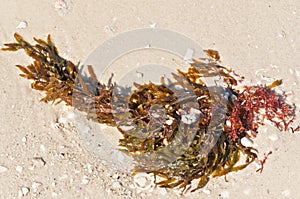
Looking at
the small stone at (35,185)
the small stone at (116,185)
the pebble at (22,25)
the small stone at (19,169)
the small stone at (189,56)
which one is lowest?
the small stone at (35,185)

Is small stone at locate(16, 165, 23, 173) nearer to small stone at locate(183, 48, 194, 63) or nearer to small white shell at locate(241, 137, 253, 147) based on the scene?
small stone at locate(183, 48, 194, 63)

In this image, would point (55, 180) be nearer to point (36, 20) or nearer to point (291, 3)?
point (36, 20)

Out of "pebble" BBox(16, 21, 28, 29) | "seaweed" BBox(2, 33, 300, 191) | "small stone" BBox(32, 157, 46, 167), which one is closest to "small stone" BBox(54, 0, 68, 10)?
"pebble" BBox(16, 21, 28, 29)

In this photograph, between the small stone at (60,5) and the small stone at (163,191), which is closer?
the small stone at (163,191)

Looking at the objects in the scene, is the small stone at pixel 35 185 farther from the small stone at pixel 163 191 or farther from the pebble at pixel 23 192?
the small stone at pixel 163 191

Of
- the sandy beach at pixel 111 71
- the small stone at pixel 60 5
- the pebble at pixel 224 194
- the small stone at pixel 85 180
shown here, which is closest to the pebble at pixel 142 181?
the sandy beach at pixel 111 71

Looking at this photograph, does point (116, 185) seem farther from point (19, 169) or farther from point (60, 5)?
point (60, 5)

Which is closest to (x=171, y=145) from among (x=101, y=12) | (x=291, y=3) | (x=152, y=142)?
(x=152, y=142)
